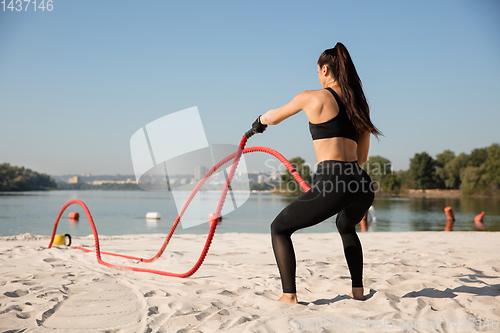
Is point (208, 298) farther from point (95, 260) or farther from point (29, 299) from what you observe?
point (95, 260)

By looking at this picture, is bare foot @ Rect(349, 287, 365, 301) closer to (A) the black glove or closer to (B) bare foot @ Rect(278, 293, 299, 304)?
(B) bare foot @ Rect(278, 293, 299, 304)

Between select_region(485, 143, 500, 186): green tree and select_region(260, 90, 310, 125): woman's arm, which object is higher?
select_region(485, 143, 500, 186): green tree

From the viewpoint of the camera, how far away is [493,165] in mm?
58219

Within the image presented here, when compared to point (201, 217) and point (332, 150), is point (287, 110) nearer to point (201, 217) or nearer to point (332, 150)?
point (332, 150)

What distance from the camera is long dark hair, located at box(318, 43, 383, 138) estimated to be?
2.49 metres

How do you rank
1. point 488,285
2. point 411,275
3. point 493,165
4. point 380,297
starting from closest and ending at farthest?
point 380,297
point 488,285
point 411,275
point 493,165

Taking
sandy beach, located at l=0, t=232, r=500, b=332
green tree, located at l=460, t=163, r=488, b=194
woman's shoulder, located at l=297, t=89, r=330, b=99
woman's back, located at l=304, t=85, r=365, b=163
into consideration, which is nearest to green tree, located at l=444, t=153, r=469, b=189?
green tree, located at l=460, t=163, r=488, b=194

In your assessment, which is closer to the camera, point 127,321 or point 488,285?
point 127,321

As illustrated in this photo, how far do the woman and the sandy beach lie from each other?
47cm

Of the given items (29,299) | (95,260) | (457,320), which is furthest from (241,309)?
(95,260)

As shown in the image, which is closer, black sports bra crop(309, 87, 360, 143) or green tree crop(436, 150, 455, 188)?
black sports bra crop(309, 87, 360, 143)

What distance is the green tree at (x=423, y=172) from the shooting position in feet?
246

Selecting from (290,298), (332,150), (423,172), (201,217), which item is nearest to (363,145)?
(332,150)

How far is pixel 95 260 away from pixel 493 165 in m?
68.3
